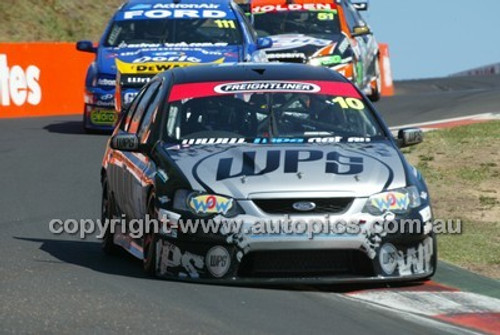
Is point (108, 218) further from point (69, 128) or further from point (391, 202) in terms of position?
point (69, 128)

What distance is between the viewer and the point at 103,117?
20.5 metres

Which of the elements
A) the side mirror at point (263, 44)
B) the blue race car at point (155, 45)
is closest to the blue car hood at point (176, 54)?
the blue race car at point (155, 45)

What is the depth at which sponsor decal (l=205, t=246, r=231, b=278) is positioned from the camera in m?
8.80

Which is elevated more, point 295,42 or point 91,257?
point 295,42

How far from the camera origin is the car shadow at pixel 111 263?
904 centimetres

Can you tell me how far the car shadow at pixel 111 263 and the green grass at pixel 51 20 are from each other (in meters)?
25.5

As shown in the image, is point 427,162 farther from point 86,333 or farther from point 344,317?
point 86,333

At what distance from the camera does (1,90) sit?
82.2ft

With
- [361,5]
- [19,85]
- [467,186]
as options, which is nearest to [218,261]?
[467,186]

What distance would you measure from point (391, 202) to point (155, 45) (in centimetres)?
1082

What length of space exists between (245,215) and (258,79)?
1.84m

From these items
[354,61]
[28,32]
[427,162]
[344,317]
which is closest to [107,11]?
[28,32]

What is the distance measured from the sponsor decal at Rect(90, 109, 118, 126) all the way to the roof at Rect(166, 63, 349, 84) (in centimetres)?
965

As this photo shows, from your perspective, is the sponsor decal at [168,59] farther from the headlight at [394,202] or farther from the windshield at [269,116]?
the headlight at [394,202]
